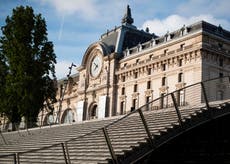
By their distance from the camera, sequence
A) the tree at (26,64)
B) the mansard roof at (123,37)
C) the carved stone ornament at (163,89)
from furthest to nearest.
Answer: the mansard roof at (123,37) < the carved stone ornament at (163,89) < the tree at (26,64)

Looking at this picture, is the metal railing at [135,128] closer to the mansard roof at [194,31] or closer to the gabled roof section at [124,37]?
the mansard roof at [194,31]

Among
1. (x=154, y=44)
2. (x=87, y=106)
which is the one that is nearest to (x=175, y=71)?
(x=154, y=44)

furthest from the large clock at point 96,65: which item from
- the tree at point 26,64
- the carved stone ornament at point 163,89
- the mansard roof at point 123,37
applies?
the tree at point 26,64

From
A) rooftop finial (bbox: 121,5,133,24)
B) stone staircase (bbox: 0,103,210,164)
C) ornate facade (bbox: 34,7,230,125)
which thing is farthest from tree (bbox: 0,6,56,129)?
rooftop finial (bbox: 121,5,133,24)

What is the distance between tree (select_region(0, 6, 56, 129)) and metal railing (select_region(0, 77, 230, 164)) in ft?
66.0

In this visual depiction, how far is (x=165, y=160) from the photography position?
1290cm

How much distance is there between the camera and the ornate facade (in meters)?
50.5

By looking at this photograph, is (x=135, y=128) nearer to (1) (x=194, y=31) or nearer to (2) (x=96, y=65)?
(1) (x=194, y=31)

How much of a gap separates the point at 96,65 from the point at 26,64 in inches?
1344

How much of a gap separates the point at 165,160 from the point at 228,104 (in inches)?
110

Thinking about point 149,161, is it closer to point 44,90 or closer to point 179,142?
point 179,142

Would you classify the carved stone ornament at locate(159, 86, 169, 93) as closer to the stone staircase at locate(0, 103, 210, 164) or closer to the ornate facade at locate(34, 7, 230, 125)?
the ornate facade at locate(34, 7, 230, 125)

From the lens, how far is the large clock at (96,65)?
67.9m

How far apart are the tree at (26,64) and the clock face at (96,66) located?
101 feet
